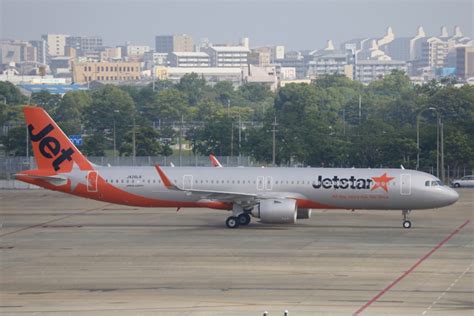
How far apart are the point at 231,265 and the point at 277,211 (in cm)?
1242

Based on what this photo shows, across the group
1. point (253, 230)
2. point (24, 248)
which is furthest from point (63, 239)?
point (253, 230)

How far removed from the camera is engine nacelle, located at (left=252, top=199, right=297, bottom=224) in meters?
56.4

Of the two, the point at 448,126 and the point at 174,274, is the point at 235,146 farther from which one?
the point at 174,274

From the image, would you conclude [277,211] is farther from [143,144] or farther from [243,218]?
[143,144]

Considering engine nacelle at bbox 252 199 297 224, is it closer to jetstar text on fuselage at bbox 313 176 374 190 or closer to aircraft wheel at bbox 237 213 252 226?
aircraft wheel at bbox 237 213 252 226

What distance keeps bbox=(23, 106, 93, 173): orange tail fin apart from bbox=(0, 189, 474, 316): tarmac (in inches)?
134

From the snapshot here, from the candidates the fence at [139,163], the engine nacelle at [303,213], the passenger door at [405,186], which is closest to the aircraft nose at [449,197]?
the passenger door at [405,186]

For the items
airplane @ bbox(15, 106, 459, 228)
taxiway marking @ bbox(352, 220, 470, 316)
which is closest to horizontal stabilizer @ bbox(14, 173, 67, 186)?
airplane @ bbox(15, 106, 459, 228)

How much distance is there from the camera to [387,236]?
55.0 metres

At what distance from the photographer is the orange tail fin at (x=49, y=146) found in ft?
196

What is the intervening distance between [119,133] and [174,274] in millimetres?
94069

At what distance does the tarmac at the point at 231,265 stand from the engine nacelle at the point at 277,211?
2.22 ft

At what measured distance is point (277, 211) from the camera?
5644cm

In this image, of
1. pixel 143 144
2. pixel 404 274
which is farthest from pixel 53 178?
pixel 143 144
